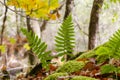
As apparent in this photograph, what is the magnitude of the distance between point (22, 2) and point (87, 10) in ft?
62.4

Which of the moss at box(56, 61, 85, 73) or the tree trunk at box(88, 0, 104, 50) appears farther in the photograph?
the tree trunk at box(88, 0, 104, 50)

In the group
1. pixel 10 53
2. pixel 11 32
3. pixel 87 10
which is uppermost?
pixel 87 10

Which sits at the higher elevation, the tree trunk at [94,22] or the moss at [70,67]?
the tree trunk at [94,22]

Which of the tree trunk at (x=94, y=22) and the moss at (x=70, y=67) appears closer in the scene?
the moss at (x=70, y=67)

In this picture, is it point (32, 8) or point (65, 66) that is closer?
point (65, 66)

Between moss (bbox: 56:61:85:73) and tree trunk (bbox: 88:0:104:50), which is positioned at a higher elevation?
tree trunk (bbox: 88:0:104:50)

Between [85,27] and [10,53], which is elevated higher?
[85,27]

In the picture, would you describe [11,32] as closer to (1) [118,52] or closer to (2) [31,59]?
(2) [31,59]

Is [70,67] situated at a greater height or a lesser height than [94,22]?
lesser

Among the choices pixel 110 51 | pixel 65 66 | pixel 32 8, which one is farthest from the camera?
pixel 32 8

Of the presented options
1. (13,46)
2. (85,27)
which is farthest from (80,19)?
(13,46)

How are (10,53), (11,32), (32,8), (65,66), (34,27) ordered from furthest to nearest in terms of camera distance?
(11,32)
(10,53)
(34,27)
(32,8)
(65,66)

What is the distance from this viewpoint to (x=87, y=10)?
74.0 feet

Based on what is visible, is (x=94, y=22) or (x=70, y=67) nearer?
(x=70, y=67)
